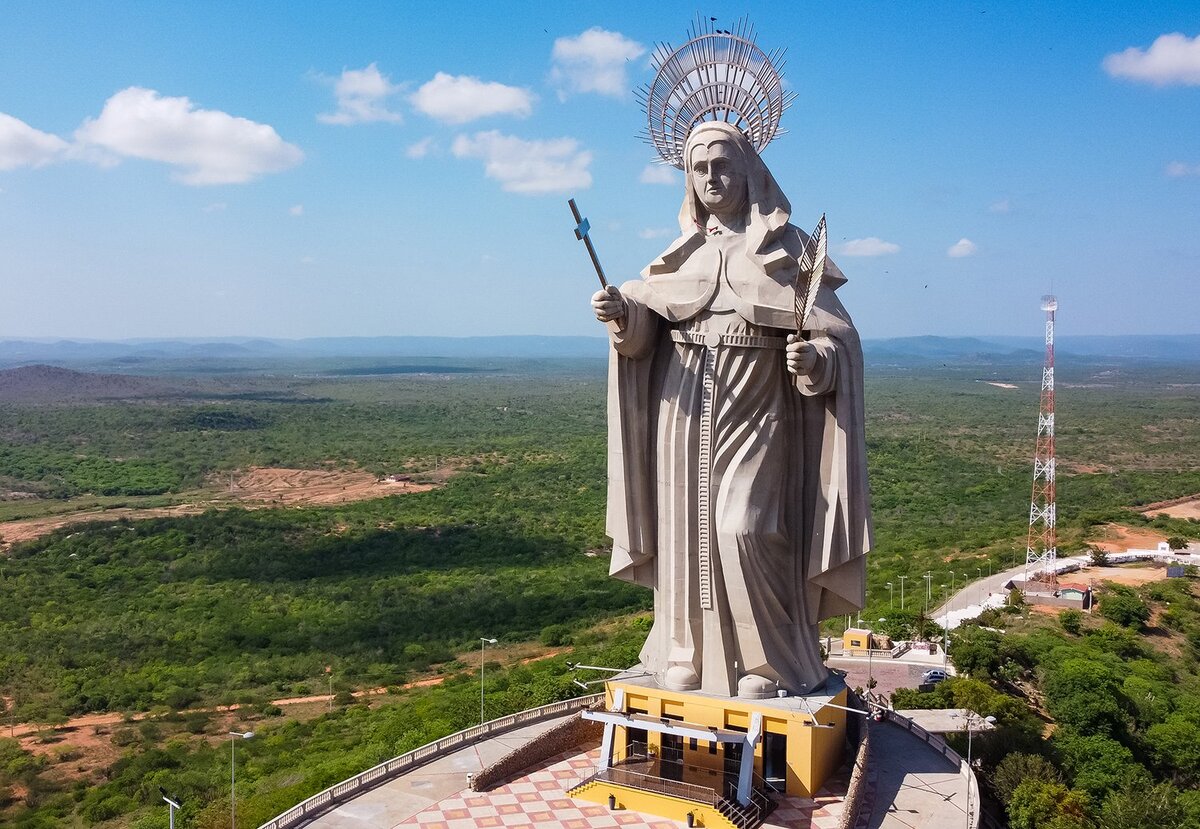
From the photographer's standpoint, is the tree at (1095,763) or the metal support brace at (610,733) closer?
the metal support brace at (610,733)

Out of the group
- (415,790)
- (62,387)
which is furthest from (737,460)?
(62,387)

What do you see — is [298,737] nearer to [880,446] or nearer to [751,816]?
[751,816]

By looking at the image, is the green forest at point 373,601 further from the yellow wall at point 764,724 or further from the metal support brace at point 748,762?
the metal support brace at point 748,762

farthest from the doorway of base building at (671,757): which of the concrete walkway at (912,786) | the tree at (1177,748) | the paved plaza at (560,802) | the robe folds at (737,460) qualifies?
the tree at (1177,748)

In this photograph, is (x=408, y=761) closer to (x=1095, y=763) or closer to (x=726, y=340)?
(x=726, y=340)

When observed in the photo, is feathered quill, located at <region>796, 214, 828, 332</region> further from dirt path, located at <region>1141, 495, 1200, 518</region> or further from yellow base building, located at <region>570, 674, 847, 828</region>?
dirt path, located at <region>1141, 495, 1200, 518</region>

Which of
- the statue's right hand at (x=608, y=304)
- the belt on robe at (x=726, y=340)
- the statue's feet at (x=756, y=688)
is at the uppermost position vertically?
the statue's right hand at (x=608, y=304)
